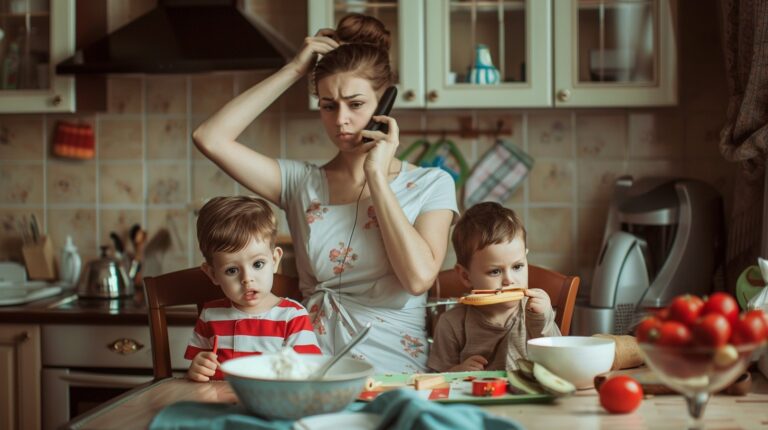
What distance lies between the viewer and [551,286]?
6.42ft

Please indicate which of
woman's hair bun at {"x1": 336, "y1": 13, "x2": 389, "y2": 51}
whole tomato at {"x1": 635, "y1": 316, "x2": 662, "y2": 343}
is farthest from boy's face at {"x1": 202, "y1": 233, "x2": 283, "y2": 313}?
whole tomato at {"x1": 635, "y1": 316, "x2": 662, "y2": 343}

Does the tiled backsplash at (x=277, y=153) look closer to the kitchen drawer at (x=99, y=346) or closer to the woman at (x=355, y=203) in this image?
the kitchen drawer at (x=99, y=346)

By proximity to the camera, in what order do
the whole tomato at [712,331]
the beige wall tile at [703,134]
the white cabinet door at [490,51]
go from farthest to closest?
the beige wall tile at [703,134] → the white cabinet door at [490,51] → the whole tomato at [712,331]

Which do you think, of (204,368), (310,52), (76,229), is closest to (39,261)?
(76,229)

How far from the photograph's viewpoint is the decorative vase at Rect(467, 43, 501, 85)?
9.07ft

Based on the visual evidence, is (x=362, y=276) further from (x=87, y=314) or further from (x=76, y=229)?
(x=76, y=229)

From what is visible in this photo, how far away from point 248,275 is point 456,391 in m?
0.52

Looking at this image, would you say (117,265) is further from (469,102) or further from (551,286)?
(551,286)

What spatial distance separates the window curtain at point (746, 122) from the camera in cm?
232

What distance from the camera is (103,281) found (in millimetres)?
2852

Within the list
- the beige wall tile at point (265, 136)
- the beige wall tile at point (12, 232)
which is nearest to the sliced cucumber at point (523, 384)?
the beige wall tile at point (265, 136)

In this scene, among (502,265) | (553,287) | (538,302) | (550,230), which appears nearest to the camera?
(538,302)

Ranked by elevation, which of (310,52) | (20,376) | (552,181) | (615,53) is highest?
(615,53)

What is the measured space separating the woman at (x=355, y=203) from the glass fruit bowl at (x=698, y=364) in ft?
2.76
